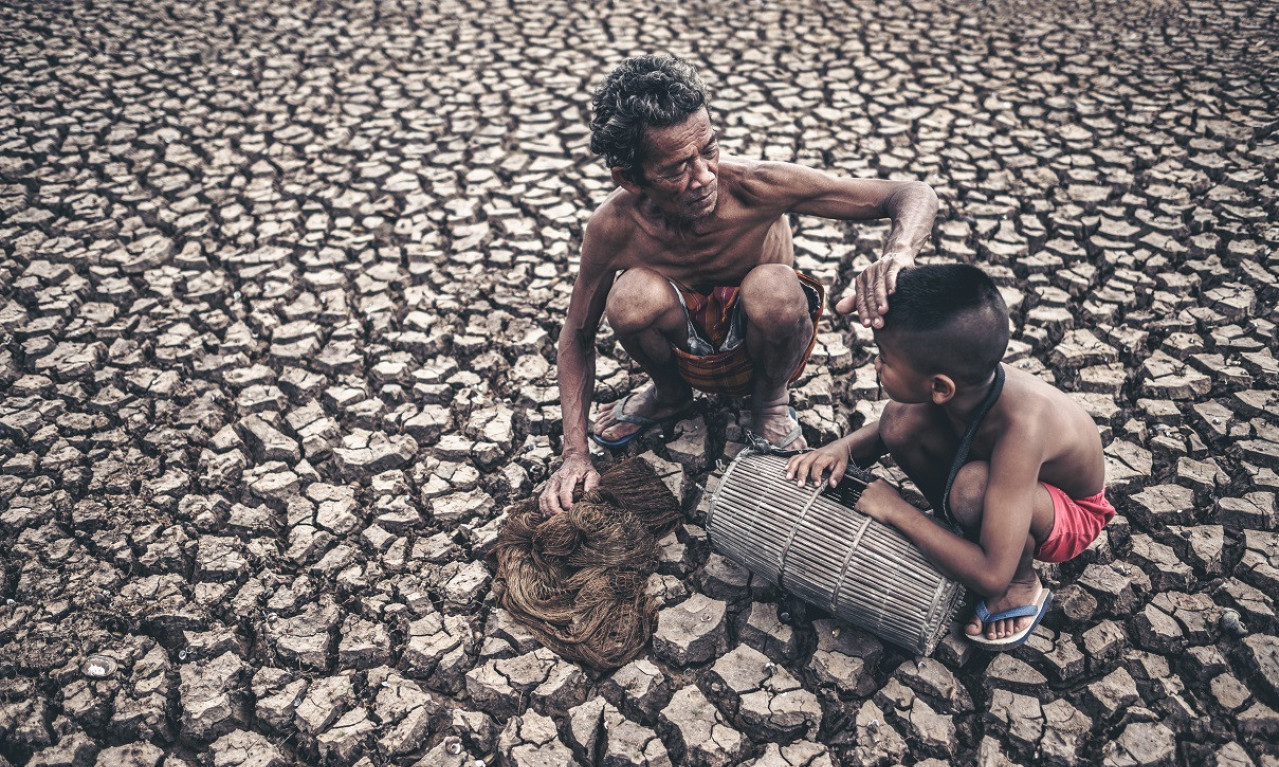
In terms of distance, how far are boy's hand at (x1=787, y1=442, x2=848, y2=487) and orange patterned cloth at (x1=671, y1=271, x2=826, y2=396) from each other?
41cm

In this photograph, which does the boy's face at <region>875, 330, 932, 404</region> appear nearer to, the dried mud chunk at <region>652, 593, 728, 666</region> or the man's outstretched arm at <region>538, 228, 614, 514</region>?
the dried mud chunk at <region>652, 593, 728, 666</region>

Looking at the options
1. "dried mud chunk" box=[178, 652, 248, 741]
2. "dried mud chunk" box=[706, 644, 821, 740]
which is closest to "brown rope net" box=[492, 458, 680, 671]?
"dried mud chunk" box=[706, 644, 821, 740]

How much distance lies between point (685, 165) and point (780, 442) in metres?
1.01

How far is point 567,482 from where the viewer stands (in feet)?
8.80

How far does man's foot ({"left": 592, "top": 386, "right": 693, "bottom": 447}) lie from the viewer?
2906 millimetres

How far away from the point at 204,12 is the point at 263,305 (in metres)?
4.04

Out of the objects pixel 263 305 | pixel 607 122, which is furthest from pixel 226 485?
pixel 607 122

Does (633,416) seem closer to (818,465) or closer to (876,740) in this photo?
(818,465)

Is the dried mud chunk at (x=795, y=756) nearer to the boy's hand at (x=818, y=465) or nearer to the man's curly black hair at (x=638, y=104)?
the boy's hand at (x=818, y=465)

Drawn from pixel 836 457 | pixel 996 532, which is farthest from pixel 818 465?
pixel 996 532

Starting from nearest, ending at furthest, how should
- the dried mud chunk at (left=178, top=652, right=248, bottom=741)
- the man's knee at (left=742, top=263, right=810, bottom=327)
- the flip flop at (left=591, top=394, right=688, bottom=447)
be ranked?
the dried mud chunk at (left=178, top=652, right=248, bottom=741) < the man's knee at (left=742, top=263, right=810, bottom=327) < the flip flop at (left=591, top=394, right=688, bottom=447)

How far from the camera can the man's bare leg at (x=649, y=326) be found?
8.31 ft

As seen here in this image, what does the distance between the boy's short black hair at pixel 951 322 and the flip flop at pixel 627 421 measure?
3.66 ft

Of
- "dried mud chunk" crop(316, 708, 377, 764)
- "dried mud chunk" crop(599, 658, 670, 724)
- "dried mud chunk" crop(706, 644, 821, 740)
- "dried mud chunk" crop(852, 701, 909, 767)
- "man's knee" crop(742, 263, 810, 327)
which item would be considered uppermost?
"man's knee" crop(742, 263, 810, 327)
